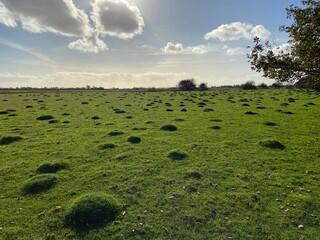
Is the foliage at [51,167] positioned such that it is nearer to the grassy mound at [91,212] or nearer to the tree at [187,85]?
the grassy mound at [91,212]

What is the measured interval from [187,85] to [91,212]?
103 meters

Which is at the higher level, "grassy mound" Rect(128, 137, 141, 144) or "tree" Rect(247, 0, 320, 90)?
"tree" Rect(247, 0, 320, 90)

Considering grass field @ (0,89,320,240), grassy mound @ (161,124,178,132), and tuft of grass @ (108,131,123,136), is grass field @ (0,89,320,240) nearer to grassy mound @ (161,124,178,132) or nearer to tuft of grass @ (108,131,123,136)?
tuft of grass @ (108,131,123,136)

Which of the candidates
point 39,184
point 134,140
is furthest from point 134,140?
point 39,184

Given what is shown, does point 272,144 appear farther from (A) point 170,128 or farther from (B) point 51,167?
(B) point 51,167

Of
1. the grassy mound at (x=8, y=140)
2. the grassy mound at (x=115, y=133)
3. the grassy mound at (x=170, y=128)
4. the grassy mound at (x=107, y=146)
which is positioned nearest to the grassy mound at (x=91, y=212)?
the grassy mound at (x=107, y=146)

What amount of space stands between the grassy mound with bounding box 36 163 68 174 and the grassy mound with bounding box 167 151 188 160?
5219 millimetres

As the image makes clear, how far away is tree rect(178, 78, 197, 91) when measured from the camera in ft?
352

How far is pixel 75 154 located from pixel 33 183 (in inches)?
170

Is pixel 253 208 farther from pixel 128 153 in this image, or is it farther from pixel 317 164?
pixel 128 153

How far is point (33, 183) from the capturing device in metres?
10.5

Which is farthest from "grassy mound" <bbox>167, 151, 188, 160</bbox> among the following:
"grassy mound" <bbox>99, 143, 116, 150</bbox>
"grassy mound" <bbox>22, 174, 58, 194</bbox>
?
"grassy mound" <bbox>22, 174, 58, 194</bbox>

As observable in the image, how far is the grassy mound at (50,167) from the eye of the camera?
12188 mm

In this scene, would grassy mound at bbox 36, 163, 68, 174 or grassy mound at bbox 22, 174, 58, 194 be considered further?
grassy mound at bbox 36, 163, 68, 174
